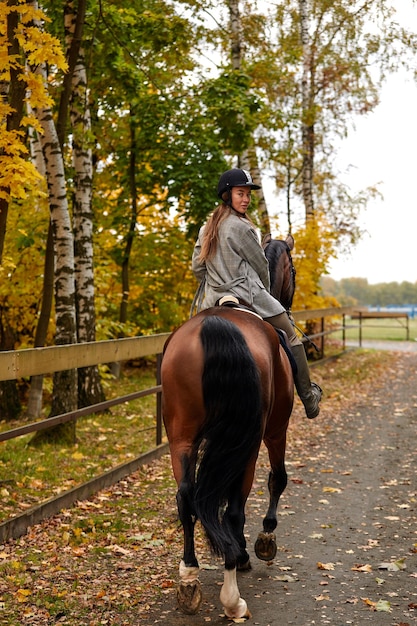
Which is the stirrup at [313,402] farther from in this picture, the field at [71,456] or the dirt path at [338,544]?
the field at [71,456]

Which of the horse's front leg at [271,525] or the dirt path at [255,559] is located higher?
the horse's front leg at [271,525]

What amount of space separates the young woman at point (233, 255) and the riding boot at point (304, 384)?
465 millimetres

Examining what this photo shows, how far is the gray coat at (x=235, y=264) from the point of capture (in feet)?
17.4

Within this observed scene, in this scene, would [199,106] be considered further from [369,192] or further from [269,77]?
[369,192]

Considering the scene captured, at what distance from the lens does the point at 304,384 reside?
6.00 metres

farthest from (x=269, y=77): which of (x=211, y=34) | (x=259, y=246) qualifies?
(x=259, y=246)

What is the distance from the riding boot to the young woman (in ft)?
1.53

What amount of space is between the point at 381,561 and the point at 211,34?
16902 millimetres

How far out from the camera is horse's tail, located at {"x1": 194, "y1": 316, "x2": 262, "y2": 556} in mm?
4449

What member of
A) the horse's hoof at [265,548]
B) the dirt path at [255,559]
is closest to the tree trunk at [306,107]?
the dirt path at [255,559]

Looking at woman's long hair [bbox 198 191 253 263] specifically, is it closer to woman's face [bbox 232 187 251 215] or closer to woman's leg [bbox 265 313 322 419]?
woman's face [bbox 232 187 251 215]

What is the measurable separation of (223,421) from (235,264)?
1.25 meters

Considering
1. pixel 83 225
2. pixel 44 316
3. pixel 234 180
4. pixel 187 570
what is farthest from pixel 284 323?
pixel 83 225

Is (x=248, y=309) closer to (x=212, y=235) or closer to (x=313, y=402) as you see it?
(x=212, y=235)
